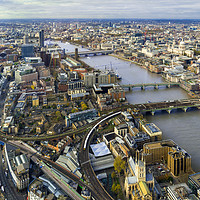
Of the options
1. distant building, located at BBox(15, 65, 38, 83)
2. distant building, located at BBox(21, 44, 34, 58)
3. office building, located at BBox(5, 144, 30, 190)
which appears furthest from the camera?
distant building, located at BBox(21, 44, 34, 58)

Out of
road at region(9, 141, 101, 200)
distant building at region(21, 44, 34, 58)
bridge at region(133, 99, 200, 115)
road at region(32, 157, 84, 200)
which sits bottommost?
road at region(32, 157, 84, 200)

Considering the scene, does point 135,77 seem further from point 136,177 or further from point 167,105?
point 136,177

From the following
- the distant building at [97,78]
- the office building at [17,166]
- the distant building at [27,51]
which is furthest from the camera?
the distant building at [27,51]

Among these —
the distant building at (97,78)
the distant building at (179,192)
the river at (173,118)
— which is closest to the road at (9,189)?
the distant building at (179,192)

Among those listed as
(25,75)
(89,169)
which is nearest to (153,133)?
(89,169)

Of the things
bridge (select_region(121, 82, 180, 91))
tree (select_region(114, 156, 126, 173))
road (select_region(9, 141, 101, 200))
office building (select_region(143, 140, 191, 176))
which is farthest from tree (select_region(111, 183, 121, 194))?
bridge (select_region(121, 82, 180, 91))

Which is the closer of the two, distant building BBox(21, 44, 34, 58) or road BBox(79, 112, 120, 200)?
road BBox(79, 112, 120, 200)

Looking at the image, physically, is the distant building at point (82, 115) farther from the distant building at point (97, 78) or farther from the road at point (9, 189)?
the distant building at point (97, 78)

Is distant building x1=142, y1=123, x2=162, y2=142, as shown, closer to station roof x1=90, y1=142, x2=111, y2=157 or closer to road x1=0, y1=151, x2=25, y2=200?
station roof x1=90, y1=142, x2=111, y2=157

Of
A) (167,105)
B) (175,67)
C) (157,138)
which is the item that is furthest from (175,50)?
(157,138)

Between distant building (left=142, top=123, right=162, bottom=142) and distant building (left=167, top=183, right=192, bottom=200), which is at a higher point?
distant building (left=142, top=123, right=162, bottom=142)

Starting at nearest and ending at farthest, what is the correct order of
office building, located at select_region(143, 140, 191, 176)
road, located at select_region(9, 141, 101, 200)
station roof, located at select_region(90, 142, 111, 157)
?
road, located at select_region(9, 141, 101, 200) → office building, located at select_region(143, 140, 191, 176) → station roof, located at select_region(90, 142, 111, 157)
